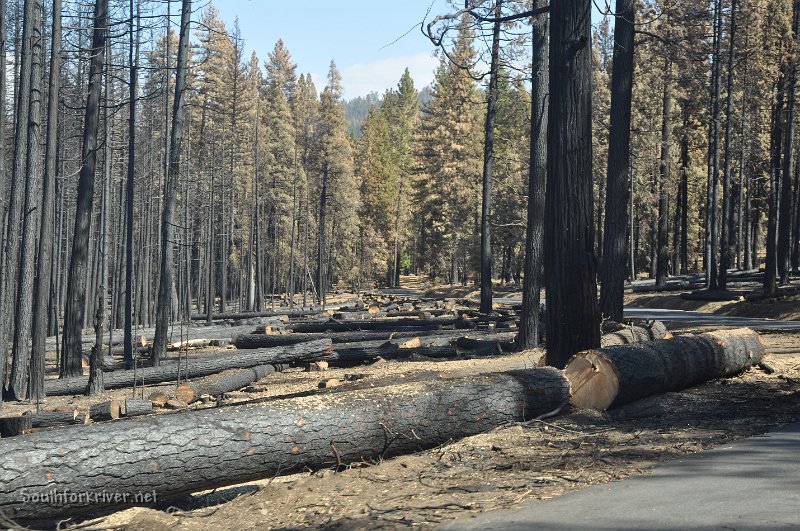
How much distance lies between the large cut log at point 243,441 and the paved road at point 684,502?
2.11 meters

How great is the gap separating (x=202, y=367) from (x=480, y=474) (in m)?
11.4

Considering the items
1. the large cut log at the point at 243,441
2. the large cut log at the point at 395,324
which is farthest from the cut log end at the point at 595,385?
the large cut log at the point at 395,324

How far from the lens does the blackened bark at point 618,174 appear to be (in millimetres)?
15633

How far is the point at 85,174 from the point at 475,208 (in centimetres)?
3875

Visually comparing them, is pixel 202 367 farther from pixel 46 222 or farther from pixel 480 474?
pixel 480 474

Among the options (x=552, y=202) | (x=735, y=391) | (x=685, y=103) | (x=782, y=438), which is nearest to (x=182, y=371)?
(x=552, y=202)

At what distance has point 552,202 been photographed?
9.99m

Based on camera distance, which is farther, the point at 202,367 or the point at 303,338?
the point at 303,338

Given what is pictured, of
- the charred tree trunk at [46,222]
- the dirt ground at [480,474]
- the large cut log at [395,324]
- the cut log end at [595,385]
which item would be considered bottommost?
the large cut log at [395,324]

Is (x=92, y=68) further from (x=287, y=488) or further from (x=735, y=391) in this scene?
(x=735, y=391)

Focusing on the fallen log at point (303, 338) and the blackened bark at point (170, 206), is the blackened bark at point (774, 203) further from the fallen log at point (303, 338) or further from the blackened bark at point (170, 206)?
the blackened bark at point (170, 206)

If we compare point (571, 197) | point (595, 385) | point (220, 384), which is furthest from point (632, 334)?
point (220, 384)

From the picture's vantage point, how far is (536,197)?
15.8 m

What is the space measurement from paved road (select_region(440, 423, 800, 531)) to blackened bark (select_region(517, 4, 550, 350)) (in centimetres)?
938
